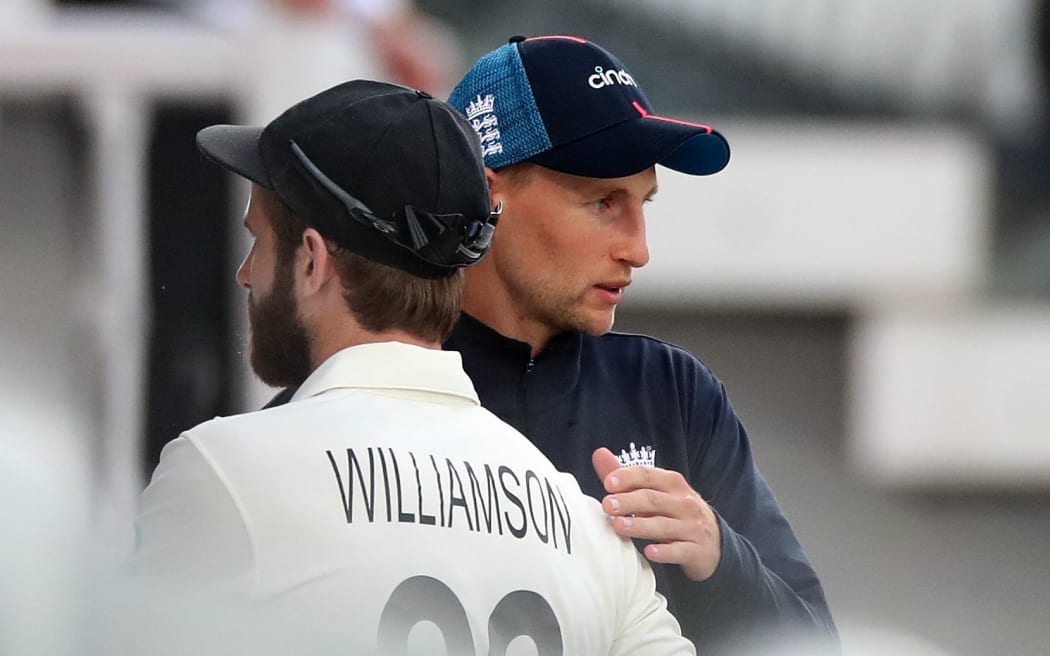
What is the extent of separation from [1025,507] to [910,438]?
0.76 meters

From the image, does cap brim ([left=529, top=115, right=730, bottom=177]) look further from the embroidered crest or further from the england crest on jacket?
the england crest on jacket

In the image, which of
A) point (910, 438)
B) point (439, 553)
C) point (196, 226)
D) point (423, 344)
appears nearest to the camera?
point (439, 553)

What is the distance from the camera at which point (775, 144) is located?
7586 mm

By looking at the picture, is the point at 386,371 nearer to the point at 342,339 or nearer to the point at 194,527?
the point at 342,339

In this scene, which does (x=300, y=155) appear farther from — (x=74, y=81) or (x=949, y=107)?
(x=949, y=107)

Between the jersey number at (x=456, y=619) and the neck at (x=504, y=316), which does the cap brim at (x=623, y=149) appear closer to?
the neck at (x=504, y=316)

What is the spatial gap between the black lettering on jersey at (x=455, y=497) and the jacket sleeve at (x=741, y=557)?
0.28 metres

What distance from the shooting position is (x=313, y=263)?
1313 millimetres

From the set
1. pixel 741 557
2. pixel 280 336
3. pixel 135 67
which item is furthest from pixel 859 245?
pixel 280 336

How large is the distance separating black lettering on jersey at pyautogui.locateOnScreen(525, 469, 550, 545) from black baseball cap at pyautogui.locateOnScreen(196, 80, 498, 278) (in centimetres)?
18

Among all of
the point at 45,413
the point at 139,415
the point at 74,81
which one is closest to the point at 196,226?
the point at 139,415

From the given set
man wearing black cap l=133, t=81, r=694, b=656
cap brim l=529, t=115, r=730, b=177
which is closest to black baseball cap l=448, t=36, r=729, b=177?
cap brim l=529, t=115, r=730, b=177

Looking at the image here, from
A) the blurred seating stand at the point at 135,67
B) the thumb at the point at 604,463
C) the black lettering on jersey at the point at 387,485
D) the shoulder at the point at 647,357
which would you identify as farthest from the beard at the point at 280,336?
the blurred seating stand at the point at 135,67

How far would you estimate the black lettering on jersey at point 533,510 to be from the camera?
131 cm
